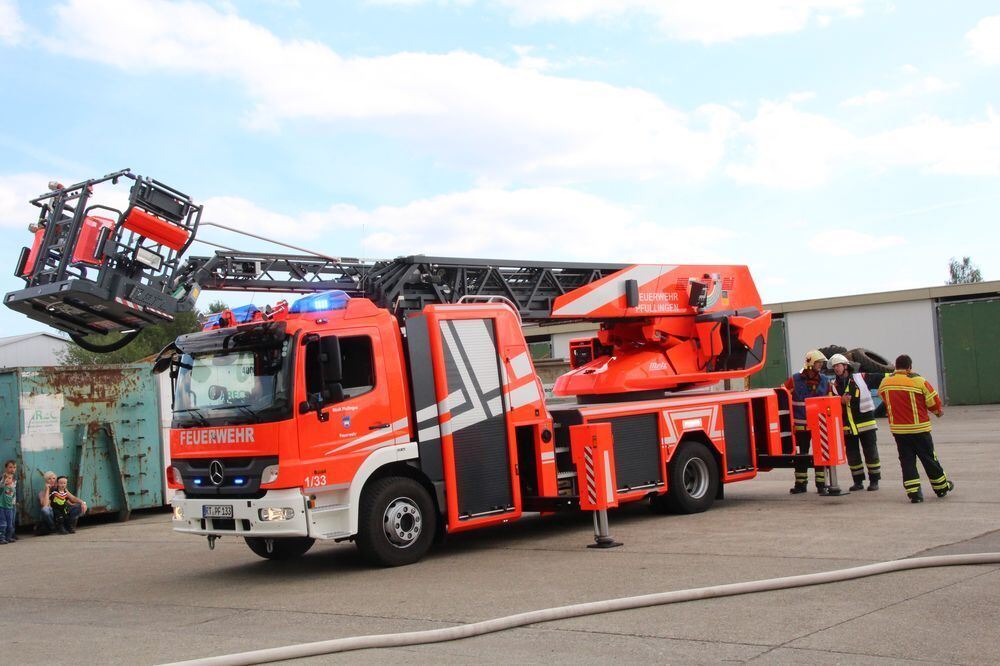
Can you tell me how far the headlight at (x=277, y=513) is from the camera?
9.36m

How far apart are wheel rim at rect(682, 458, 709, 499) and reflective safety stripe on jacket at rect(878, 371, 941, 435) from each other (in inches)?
92.8

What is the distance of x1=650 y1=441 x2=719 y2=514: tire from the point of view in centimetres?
1254

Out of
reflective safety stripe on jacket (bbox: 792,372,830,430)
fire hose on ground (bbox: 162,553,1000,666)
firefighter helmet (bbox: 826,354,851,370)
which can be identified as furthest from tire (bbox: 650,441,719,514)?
fire hose on ground (bbox: 162,553,1000,666)

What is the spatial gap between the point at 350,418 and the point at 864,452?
7328 mm

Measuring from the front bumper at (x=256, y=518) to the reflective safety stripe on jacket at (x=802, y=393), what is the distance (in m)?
7.61

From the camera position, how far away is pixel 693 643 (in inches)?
242

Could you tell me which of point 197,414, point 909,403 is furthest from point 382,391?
point 909,403

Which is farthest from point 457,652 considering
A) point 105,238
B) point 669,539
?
point 105,238

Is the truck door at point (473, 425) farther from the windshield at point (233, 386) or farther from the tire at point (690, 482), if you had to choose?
the tire at point (690, 482)

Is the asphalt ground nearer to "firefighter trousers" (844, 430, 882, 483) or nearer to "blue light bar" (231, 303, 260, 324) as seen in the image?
"firefighter trousers" (844, 430, 882, 483)

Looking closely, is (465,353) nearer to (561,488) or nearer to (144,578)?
(561,488)

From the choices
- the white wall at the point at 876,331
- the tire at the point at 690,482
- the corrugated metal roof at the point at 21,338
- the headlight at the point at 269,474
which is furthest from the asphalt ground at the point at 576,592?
the corrugated metal roof at the point at 21,338

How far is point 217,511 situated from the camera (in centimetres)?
977

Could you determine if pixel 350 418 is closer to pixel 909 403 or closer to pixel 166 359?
pixel 166 359
